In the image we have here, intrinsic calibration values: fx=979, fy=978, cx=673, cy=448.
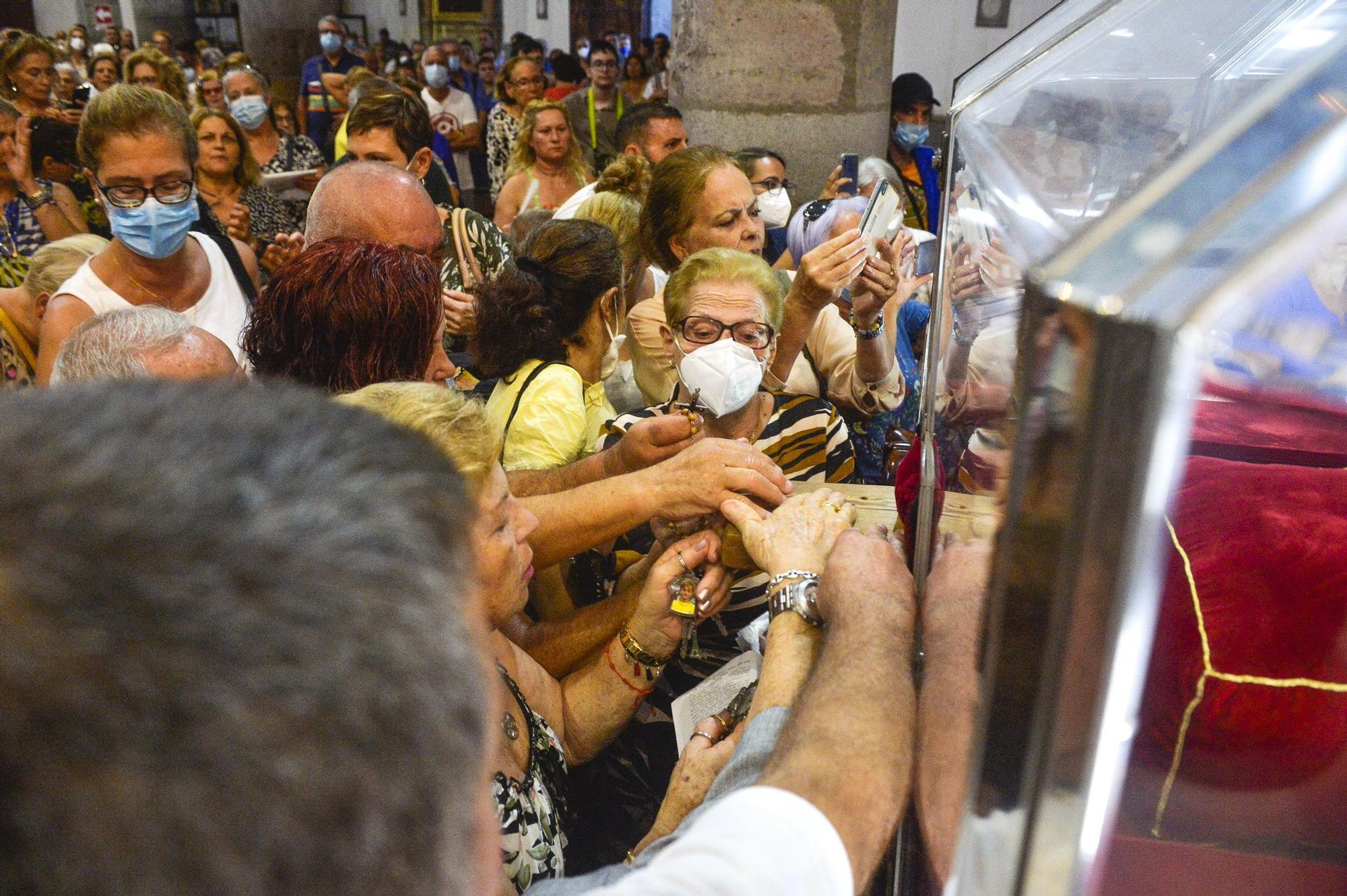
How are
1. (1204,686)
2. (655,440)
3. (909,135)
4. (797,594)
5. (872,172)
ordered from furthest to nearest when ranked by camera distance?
(909,135), (872,172), (655,440), (797,594), (1204,686)

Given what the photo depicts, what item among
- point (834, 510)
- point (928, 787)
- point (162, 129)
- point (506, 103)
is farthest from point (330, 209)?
point (506, 103)

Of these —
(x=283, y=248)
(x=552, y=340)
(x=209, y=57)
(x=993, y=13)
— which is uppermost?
(x=993, y=13)

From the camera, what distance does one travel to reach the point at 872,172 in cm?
471

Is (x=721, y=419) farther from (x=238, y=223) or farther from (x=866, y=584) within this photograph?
(x=238, y=223)

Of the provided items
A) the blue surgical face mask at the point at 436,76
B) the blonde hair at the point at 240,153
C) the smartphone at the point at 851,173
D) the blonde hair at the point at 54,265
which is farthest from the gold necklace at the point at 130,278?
the blue surgical face mask at the point at 436,76

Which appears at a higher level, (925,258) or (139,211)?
(139,211)

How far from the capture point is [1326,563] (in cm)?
80

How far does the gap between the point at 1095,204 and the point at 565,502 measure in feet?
3.82

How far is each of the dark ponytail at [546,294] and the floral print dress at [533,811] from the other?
1.24 meters

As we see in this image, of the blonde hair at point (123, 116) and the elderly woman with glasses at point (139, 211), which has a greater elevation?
the blonde hair at point (123, 116)

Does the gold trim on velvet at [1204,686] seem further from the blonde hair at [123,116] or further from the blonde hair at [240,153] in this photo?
the blonde hair at [240,153]

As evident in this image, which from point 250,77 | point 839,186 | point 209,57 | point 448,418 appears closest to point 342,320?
point 448,418

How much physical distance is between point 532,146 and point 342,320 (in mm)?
3451

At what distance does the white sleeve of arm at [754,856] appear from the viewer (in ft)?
2.64
